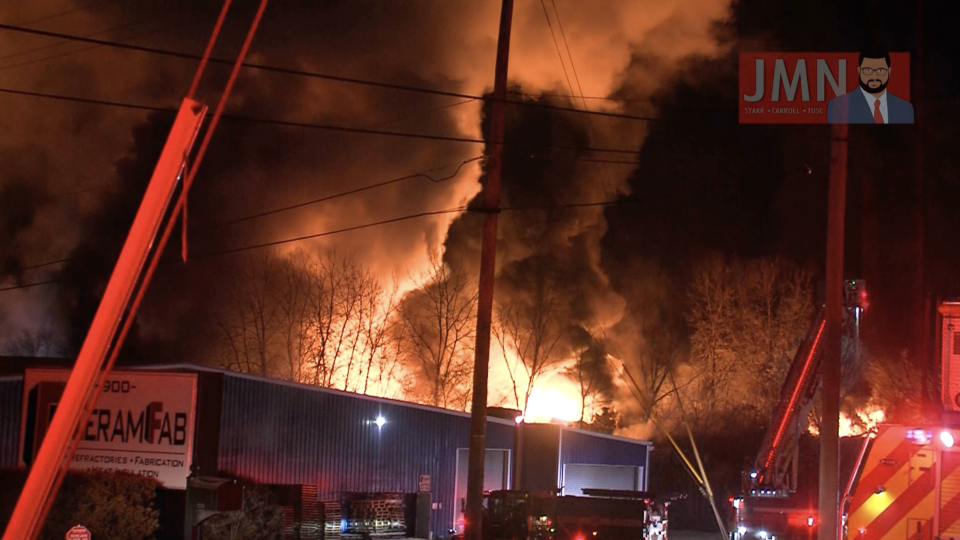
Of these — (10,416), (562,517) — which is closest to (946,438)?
(562,517)

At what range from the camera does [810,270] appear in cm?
5012

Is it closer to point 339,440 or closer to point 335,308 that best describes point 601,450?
point 339,440

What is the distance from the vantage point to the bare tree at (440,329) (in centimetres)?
4606

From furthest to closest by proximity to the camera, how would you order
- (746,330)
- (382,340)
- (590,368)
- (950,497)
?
(590,368) < (746,330) < (382,340) < (950,497)

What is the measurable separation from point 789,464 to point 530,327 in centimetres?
3119

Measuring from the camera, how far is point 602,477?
1577 inches

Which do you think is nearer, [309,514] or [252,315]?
[309,514]

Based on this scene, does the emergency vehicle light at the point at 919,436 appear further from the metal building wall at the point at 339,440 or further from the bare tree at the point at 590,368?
the bare tree at the point at 590,368

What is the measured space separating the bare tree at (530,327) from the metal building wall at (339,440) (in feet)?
52.9

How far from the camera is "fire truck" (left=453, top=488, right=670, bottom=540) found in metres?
20.7

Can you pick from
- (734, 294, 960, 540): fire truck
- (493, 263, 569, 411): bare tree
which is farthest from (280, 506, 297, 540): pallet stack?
(493, 263, 569, 411): bare tree

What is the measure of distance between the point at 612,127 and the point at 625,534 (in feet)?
122

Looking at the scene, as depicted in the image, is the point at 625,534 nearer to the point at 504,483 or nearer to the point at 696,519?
the point at 504,483

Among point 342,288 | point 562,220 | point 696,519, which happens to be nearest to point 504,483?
point 696,519
